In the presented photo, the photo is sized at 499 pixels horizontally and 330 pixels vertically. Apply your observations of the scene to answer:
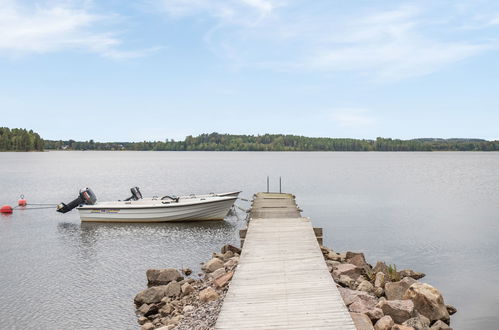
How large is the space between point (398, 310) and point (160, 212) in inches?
841

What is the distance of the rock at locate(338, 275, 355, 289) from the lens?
48.5 feet

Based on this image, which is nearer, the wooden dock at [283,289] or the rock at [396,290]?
the wooden dock at [283,289]

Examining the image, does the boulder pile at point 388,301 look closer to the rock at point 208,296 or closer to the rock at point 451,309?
the rock at point 451,309

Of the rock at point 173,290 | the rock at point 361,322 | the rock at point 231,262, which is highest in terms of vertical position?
the rock at point 361,322

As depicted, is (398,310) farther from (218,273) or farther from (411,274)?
(411,274)

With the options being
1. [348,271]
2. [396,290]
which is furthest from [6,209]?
[396,290]

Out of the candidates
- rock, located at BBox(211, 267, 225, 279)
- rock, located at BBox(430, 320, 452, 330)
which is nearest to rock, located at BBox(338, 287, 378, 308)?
rock, located at BBox(430, 320, 452, 330)

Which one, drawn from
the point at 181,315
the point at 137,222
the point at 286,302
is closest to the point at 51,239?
the point at 137,222

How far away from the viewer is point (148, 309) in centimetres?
1492

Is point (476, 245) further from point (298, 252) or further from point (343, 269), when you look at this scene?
point (298, 252)

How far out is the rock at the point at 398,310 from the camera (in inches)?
469

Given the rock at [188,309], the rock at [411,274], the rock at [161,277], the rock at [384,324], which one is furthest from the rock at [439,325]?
the rock at [161,277]

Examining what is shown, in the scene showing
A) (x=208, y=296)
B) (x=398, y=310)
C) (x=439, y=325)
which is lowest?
(x=439, y=325)

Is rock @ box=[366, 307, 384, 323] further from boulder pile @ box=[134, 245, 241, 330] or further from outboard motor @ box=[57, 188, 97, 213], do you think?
outboard motor @ box=[57, 188, 97, 213]
